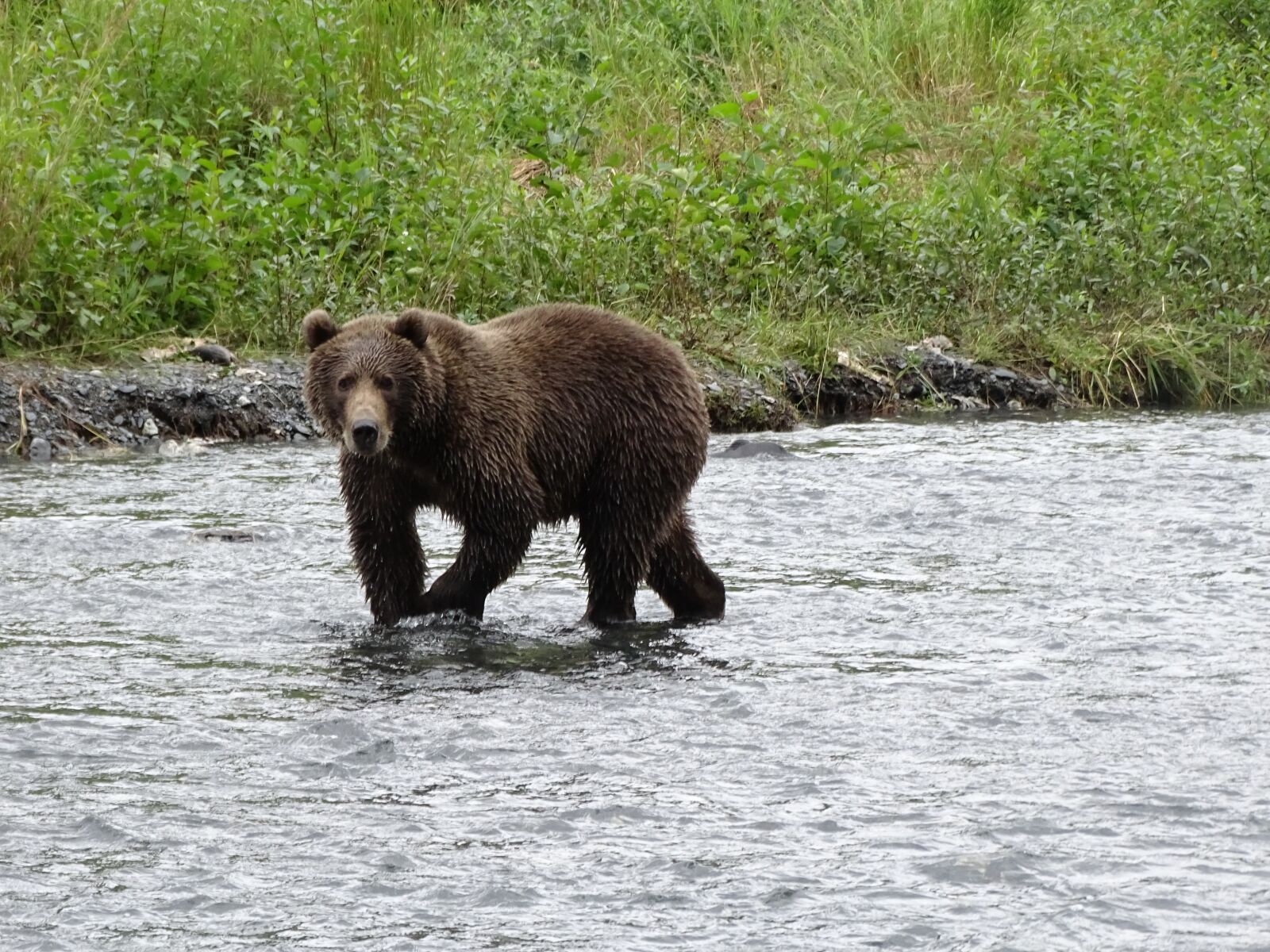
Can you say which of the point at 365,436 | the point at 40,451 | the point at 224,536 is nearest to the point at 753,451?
the point at 224,536

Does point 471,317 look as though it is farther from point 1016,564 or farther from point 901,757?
point 901,757

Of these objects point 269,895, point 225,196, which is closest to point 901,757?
point 269,895

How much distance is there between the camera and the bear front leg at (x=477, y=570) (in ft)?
19.5

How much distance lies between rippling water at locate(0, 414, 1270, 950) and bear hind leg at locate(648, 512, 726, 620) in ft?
0.46

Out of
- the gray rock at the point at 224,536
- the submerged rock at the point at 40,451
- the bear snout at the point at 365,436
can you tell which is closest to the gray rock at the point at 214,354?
the submerged rock at the point at 40,451

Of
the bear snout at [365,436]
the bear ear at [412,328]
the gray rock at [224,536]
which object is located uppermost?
the bear ear at [412,328]

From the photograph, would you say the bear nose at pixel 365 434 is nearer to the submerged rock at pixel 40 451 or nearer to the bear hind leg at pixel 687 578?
the bear hind leg at pixel 687 578

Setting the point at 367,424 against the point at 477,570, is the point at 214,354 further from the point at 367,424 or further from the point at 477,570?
the point at 367,424

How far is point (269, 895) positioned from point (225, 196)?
7.48 meters

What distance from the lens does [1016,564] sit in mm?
6934

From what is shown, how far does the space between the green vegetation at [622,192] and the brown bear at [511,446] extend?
3.95 metres

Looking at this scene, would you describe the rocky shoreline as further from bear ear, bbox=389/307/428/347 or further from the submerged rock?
bear ear, bbox=389/307/428/347

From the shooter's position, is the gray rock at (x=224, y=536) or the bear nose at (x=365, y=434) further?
the gray rock at (x=224, y=536)

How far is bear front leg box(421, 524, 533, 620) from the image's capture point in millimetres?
5949
